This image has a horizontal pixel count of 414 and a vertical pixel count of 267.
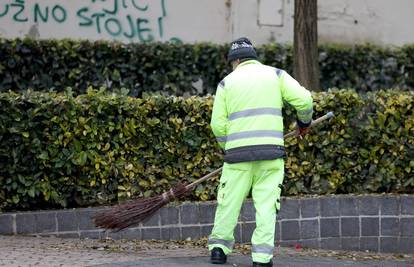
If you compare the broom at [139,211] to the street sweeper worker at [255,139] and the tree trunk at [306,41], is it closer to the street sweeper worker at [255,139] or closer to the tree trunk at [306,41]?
the street sweeper worker at [255,139]

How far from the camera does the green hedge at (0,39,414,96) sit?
10398 millimetres

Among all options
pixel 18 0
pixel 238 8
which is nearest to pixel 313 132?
pixel 238 8

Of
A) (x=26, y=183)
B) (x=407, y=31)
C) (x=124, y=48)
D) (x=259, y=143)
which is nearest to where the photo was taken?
(x=259, y=143)

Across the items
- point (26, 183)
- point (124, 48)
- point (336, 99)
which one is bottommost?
point (26, 183)

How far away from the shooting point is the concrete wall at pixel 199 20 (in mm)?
11617

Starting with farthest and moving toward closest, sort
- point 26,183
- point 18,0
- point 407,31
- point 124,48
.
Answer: point 407,31 < point 18,0 < point 124,48 < point 26,183

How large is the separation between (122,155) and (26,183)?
0.86 meters

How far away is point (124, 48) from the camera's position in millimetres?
10773

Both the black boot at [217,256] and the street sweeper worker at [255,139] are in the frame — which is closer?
the street sweeper worker at [255,139]

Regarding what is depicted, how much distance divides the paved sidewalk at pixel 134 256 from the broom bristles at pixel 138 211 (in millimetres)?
256

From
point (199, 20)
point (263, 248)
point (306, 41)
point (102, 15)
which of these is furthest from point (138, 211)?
point (199, 20)

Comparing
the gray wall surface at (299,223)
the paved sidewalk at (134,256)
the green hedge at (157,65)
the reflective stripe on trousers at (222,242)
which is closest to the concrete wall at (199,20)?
the green hedge at (157,65)

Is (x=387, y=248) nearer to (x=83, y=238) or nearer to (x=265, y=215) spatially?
(x=265, y=215)

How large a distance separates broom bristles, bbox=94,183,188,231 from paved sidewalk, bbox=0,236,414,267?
26 centimetres
